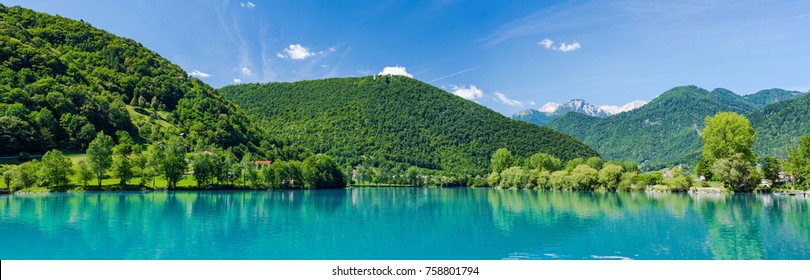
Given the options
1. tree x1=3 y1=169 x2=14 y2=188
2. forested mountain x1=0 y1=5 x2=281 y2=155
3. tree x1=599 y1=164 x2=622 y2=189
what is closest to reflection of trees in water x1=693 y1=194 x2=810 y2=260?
tree x1=599 y1=164 x2=622 y2=189

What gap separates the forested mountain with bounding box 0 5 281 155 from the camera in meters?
87.8

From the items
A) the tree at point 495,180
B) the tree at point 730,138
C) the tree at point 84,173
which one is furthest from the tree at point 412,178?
the tree at point 84,173

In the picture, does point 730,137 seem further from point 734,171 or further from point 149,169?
point 149,169

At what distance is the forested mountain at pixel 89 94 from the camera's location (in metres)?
87.8

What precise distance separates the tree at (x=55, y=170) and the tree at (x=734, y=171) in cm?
9934

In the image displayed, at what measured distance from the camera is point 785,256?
22.5 metres

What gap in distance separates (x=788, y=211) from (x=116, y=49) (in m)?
160

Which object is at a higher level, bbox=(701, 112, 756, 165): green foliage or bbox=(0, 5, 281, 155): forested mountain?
bbox=(0, 5, 281, 155): forested mountain

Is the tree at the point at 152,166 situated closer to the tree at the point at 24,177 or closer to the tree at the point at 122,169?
the tree at the point at 122,169

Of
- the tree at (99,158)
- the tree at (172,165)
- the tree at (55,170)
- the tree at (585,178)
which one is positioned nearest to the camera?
the tree at (55,170)

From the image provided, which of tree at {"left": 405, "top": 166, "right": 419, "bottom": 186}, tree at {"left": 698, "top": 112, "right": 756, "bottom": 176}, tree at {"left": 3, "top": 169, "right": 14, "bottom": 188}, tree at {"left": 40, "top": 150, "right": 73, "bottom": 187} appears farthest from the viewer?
tree at {"left": 405, "top": 166, "right": 419, "bottom": 186}

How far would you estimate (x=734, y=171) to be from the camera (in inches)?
3110

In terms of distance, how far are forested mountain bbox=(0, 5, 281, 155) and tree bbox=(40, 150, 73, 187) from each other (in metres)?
12.4

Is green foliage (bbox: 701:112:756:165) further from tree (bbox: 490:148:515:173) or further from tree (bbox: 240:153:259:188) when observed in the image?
tree (bbox: 240:153:259:188)
